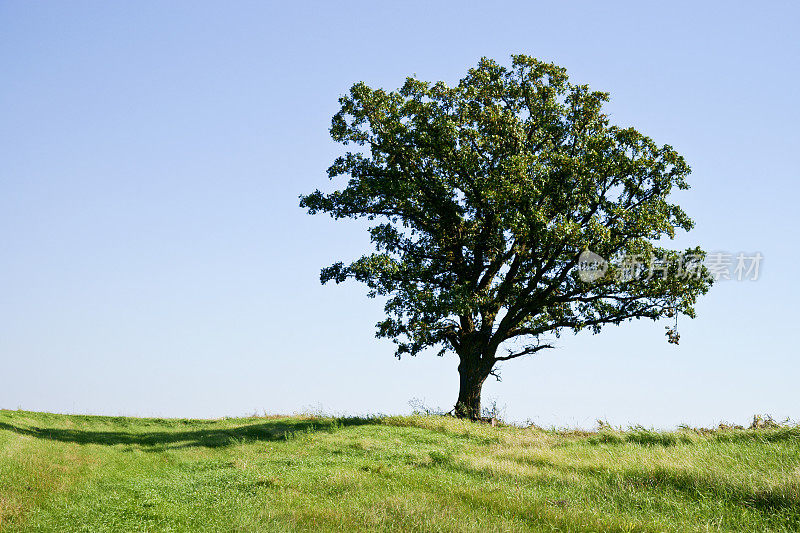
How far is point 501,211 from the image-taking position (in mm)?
26969

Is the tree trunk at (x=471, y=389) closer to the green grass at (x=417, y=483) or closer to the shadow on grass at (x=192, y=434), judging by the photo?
the green grass at (x=417, y=483)

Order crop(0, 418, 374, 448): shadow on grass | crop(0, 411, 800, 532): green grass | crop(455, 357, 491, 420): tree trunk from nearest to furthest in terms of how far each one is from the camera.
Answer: crop(0, 411, 800, 532): green grass, crop(0, 418, 374, 448): shadow on grass, crop(455, 357, 491, 420): tree trunk

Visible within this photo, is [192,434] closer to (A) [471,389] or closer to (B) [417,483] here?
(A) [471,389]

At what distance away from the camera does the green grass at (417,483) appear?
39.3 feet

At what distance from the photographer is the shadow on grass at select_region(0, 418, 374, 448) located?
25531mm

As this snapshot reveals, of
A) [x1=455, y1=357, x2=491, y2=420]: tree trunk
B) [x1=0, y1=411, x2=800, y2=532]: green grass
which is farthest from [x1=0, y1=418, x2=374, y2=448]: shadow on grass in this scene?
[x1=455, y1=357, x2=491, y2=420]: tree trunk

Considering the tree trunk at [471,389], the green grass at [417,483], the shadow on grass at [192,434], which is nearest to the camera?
the green grass at [417,483]

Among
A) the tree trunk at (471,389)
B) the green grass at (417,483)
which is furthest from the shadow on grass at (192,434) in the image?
the tree trunk at (471,389)

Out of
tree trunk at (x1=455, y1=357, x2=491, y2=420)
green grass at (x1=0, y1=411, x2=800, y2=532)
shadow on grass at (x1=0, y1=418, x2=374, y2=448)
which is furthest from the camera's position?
tree trunk at (x1=455, y1=357, x2=491, y2=420)

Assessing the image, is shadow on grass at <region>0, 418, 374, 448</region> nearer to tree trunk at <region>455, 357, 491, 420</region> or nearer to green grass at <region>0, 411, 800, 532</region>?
green grass at <region>0, 411, 800, 532</region>

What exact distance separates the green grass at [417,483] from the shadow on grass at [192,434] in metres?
1.55

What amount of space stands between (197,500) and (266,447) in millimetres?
8686

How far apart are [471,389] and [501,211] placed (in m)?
8.83

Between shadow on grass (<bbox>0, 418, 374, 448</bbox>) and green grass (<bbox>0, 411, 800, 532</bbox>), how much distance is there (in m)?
1.55
